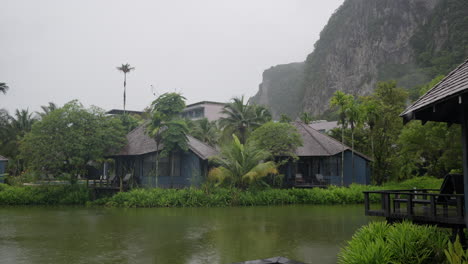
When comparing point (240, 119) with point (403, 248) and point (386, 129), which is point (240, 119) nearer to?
point (386, 129)

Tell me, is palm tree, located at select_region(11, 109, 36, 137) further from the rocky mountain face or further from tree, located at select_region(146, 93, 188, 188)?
the rocky mountain face

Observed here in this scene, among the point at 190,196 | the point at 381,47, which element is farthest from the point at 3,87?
the point at 381,47

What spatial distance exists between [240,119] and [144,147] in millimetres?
8598

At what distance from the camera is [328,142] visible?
31422mm

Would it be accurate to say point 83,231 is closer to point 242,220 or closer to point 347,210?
point 242,220

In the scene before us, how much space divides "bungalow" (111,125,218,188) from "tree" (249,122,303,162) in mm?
3479

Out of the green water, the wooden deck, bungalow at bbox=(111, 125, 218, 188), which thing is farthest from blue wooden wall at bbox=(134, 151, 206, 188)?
the wooden deck

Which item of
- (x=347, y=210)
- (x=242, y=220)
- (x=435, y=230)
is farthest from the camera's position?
(x=347, y=210)

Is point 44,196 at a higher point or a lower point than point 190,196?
lower

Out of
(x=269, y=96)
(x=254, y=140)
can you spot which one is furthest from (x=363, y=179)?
(x=269, y=96)

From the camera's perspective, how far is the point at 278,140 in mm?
28766

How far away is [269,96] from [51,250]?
11476cm

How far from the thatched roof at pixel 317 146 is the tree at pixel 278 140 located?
1.21 metres

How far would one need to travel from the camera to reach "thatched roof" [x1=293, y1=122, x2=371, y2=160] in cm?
2972
